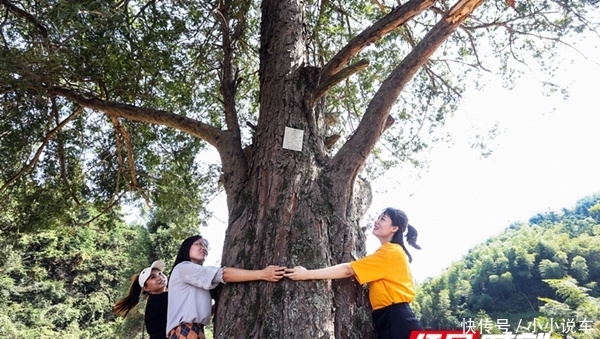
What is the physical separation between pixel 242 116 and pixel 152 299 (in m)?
3.98

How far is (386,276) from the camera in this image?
213 centimetres

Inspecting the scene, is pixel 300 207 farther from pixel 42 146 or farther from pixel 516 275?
pixel 516 275

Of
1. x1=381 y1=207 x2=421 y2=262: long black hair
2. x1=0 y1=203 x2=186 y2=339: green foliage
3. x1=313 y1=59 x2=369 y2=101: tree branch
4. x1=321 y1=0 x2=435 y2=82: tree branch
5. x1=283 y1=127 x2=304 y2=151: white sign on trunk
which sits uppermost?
x1=321 y1=0 x2=435 y2=82: tree branch

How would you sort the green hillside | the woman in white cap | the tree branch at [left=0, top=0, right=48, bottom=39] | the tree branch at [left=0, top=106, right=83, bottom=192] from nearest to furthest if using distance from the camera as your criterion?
the woman in white cap, the tree branch at [left=0, top=0, right=48, bottom=39], the tree branch at [left=0, top=106, right=83, bottom=192], the green hillside

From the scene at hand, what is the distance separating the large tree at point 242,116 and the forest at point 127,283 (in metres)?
1.16

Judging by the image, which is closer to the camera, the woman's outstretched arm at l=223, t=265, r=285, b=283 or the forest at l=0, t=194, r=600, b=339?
the woman's outstretched arm at l=223, t=265, r=285, b=283

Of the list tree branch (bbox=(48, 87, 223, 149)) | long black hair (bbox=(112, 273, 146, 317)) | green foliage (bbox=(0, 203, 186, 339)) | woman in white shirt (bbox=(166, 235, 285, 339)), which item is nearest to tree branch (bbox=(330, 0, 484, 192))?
woman in white shirt (bbox=(166, 235, 285, 339))

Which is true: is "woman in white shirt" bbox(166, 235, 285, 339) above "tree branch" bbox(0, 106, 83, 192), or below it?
below

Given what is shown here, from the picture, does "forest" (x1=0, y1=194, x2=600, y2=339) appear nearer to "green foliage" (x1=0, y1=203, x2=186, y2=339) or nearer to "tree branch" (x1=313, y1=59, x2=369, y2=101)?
"green foliage" (x1=0, y1=203, x2=186, y2=339)

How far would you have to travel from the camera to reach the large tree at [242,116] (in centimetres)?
224

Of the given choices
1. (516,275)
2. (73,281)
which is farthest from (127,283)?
(516,275)

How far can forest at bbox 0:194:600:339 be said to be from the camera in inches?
465

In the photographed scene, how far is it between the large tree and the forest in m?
1.16

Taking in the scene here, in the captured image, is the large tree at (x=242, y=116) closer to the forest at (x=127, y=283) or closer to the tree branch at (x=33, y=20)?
the tree branch at (x=33, y=20)
